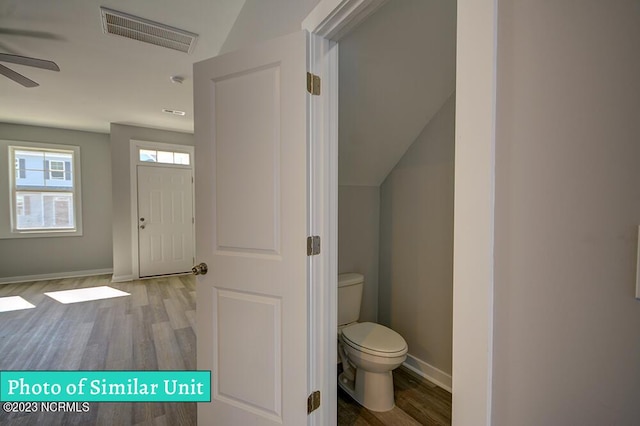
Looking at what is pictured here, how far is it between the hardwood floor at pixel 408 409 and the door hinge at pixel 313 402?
0.50 meters

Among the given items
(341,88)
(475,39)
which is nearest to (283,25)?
(341,88)

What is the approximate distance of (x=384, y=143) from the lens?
2.09 meters

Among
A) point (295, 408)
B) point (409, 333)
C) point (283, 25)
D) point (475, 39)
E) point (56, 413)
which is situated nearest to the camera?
point (475, 39)

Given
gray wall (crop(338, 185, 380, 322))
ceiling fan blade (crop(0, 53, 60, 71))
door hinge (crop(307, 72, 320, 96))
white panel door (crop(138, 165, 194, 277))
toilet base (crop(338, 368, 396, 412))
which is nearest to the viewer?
door hinge (crop(307, 72, 320, 96))

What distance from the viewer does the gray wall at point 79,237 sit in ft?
14.9

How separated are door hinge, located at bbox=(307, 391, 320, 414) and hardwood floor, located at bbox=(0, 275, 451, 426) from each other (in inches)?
20.4

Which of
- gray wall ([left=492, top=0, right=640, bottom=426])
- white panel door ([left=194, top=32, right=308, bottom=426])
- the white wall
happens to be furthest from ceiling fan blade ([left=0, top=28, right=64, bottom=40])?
gray wall ([left=492, top=0, right=640, bottom=426])

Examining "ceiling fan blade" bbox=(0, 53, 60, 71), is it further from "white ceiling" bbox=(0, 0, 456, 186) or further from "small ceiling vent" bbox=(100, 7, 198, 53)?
"small ceiling vent" bbox=(100, 7, 198, 53)

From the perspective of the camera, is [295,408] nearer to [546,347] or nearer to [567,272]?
[546,347]

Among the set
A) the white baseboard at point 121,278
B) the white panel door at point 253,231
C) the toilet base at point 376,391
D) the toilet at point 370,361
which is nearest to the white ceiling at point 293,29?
the white panel door at point 253,231

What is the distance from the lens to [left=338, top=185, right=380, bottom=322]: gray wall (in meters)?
2.24

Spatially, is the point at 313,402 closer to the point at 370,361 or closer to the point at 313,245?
the point at 370,361

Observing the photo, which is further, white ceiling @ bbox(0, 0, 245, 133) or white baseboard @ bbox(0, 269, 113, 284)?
white baseboard @ bbox(0, 269, 113, 284)

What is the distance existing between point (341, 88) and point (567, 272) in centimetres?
160
